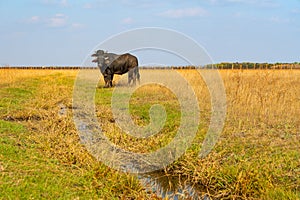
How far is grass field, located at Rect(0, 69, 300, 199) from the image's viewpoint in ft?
13.9

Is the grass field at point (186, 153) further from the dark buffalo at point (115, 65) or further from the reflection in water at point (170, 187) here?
the dark buffalo at point (115, 65)

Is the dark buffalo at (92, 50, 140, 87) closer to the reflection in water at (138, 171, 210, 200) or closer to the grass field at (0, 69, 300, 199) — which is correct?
the grass field at (0, 69, 300, 199)

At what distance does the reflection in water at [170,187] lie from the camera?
172 inches

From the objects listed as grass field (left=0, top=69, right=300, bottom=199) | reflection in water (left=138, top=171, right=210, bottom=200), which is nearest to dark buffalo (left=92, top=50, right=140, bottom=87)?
grass field (left=0, top=69, right=300, bottom=199)

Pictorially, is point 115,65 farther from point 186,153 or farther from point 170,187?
point 170,187

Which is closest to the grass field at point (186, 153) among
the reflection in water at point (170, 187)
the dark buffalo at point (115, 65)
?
the reflection in water at point (170, 187)

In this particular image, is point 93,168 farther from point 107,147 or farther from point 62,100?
point 62,100

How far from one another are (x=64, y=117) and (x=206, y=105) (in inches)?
135

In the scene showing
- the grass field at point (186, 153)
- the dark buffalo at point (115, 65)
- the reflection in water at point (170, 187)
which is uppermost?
the dark buffalo at point (115, 65)

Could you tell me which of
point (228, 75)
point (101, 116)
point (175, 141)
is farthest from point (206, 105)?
point (175, 141)

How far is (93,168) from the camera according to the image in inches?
186

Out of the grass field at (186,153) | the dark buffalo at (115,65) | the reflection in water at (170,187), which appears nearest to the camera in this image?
the grass field at (186,153)

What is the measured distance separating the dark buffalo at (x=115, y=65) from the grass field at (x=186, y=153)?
4.75 metres

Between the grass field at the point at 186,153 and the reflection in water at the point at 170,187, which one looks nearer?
the grass field at the point at 186,153
